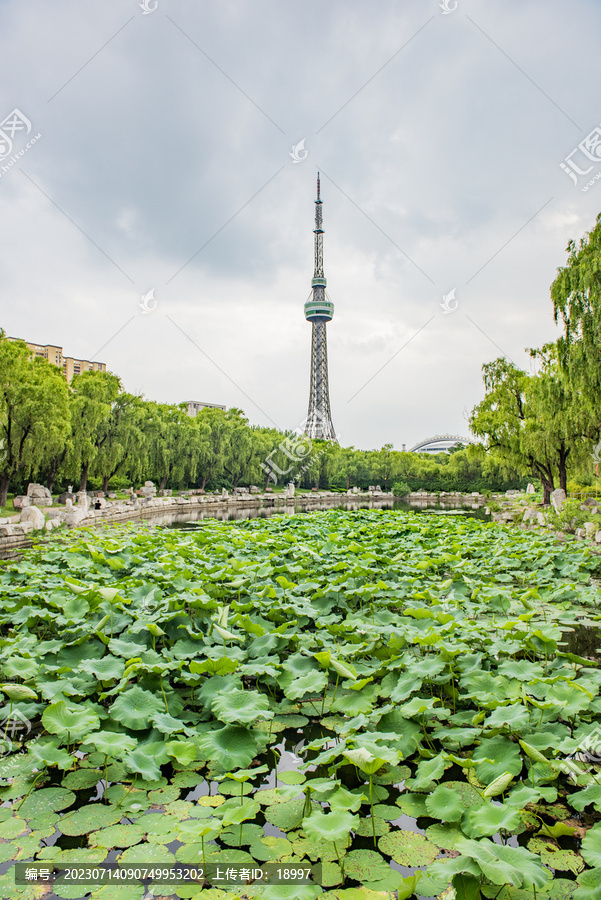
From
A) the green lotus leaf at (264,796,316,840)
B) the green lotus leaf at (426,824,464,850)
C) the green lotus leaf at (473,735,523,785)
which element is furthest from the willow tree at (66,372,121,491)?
the green lotus leaf at (426,824,464,850)

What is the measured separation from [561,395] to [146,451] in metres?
17.0

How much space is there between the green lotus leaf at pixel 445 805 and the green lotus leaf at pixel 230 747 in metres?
0.69

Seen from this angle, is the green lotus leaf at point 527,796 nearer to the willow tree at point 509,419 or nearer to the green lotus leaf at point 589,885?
the green lotus leaf at point 589,885

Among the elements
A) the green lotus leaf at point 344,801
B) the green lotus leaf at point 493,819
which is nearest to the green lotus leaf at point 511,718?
the green lotus leaf at point 493,819

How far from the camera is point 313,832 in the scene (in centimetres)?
165

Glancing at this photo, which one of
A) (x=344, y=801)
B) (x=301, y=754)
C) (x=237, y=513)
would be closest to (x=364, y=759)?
(x=344, y=801)

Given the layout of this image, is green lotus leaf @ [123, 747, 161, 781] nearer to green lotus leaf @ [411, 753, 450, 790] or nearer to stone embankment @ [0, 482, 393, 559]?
green lotus leaf @ [411, 753, 450, 790]

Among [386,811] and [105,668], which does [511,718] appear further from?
[105,668]

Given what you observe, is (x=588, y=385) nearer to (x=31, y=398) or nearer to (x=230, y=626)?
(x=230, y=626)

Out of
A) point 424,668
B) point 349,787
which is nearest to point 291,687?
point 349,787

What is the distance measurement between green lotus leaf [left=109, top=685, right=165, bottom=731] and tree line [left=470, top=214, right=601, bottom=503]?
26.5 feet

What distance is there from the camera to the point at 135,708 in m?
2.43

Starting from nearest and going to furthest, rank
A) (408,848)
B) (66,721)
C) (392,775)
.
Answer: (408,848), (66,721), (392,775)

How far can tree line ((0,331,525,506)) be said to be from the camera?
15.8 meters
